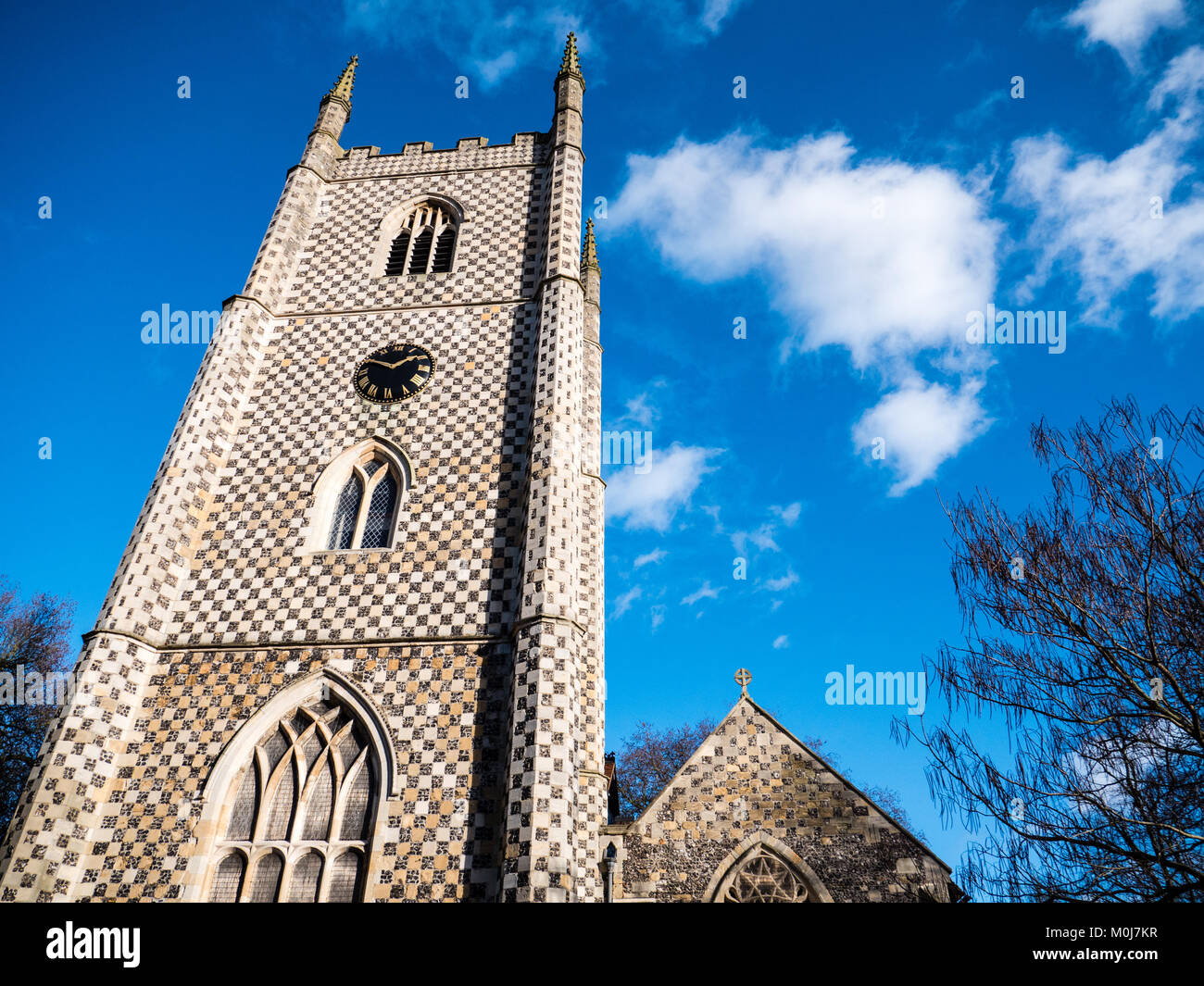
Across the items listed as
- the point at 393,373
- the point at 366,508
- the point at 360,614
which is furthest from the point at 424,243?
the point at 360,614

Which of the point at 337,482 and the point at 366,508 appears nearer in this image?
the point at 366,508

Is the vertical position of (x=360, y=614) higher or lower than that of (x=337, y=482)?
lower

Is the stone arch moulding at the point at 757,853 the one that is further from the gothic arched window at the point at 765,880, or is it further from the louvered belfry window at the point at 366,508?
the louvered belfry window at the point at 366,508

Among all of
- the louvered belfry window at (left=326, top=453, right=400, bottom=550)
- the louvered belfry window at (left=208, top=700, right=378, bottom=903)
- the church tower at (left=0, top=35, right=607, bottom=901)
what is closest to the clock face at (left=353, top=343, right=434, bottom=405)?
the church tower at (left=0, top=35, right=607, bottom=901)

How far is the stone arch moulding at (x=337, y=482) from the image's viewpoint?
13773 millimetres

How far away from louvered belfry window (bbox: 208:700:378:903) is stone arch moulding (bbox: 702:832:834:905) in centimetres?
594

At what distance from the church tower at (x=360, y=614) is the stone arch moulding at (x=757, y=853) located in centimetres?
237

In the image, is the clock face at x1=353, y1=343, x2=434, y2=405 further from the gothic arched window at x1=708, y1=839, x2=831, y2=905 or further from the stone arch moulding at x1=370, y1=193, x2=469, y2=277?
the gothic arched window at x1=708, y1=839, x2=831, y2=905

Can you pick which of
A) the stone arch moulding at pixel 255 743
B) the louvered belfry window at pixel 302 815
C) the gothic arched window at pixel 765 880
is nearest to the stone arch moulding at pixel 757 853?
the gothic arched window at pixel 765 880

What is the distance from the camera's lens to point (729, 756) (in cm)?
1480

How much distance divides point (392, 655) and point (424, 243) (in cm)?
1087

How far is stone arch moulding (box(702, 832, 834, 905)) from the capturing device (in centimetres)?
1295

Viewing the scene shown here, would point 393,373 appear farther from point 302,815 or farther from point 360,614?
point 302,815

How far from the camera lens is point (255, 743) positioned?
11.7 meters
